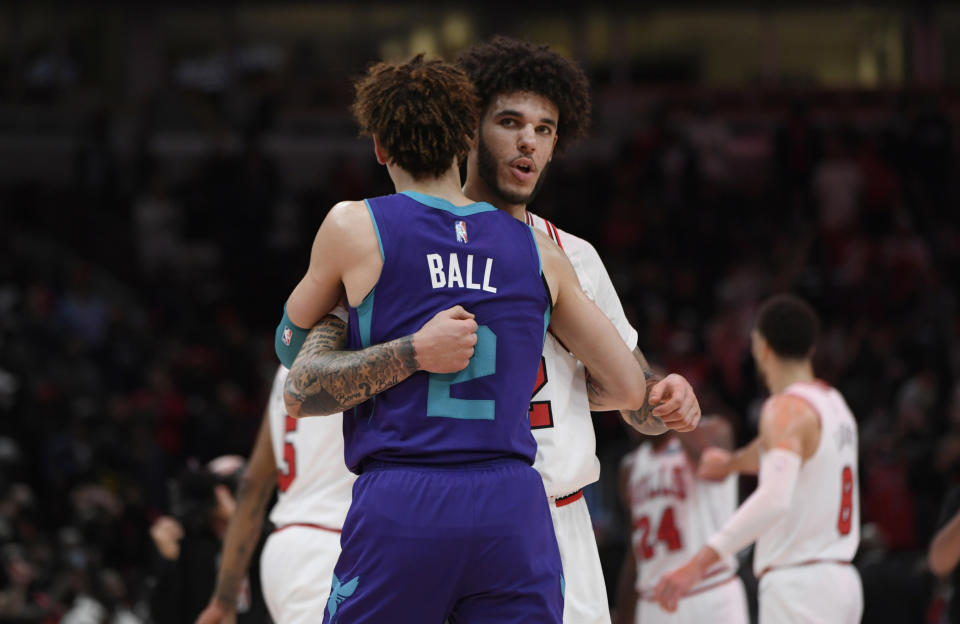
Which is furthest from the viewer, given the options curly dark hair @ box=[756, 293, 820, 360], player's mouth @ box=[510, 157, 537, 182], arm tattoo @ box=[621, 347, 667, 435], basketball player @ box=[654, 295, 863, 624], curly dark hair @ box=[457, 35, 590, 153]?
curly dark hair @ box=[756, 293, 820, 360]

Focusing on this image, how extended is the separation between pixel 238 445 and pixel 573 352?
7750 mm

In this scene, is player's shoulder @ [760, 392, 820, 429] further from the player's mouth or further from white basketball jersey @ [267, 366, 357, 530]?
the player's mouth

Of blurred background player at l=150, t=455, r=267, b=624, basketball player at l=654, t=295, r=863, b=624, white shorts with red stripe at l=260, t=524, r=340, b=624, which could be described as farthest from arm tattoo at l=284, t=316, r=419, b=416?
blurred background player at l=150, t=455, r=267, b=624

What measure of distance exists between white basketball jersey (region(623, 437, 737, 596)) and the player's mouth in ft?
9.82

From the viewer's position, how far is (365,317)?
3271 millimetres

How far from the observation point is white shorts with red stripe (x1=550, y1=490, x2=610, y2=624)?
12.7 feet

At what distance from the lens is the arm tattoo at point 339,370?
10.4 ft

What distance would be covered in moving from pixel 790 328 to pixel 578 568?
2.25 metres

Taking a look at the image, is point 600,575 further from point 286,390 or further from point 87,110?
point 87,110

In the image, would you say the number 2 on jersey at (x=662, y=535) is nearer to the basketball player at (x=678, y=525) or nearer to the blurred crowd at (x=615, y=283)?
the basketball player at (x=678, y=525)

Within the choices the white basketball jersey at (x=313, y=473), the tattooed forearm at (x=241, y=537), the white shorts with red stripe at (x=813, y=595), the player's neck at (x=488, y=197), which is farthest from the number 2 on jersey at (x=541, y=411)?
the white shorts with red stripe at (x=813, y=595)

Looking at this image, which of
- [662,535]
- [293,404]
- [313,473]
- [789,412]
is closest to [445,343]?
[293,404]

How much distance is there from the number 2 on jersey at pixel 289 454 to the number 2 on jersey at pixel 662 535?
2.28 meters

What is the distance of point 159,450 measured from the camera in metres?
11.1
